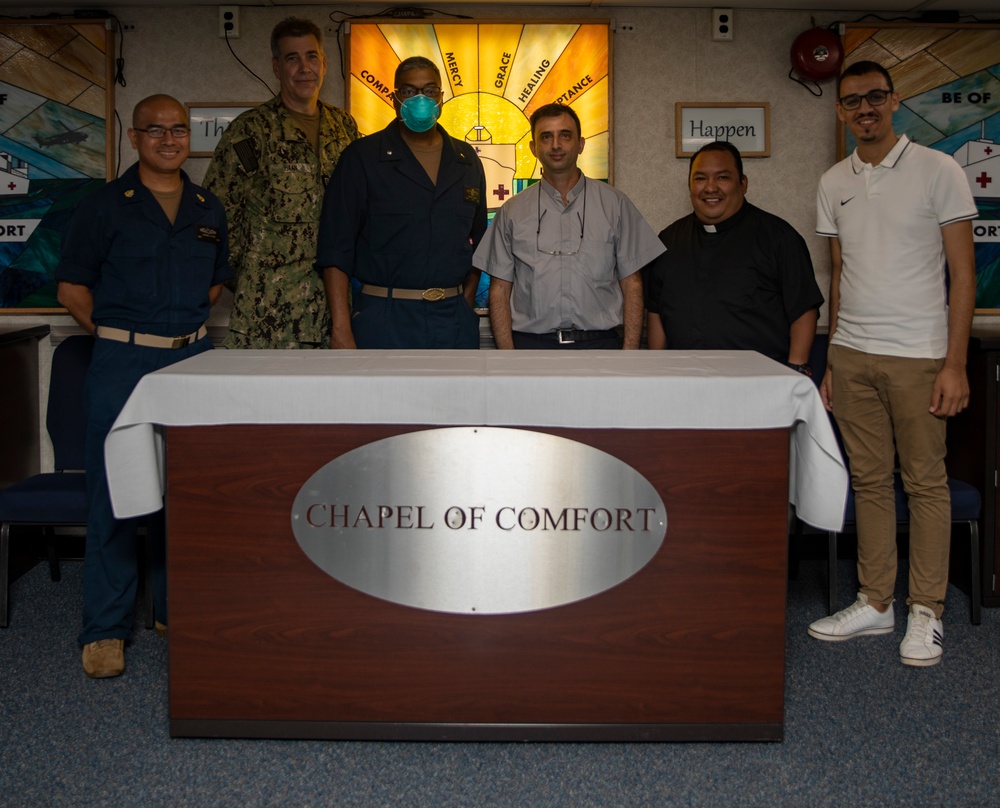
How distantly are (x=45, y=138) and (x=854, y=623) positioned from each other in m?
3.54

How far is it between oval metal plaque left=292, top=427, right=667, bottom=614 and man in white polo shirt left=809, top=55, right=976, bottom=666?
1183 millimetres

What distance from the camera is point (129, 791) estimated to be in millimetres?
2174

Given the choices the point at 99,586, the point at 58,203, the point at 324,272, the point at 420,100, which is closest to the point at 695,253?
the point at 420,100

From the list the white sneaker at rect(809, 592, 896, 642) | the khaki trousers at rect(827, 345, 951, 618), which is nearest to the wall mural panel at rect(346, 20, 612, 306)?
the khaki trousers at rect(827, 345, 951, 618)

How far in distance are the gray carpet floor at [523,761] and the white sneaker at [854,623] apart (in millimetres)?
289

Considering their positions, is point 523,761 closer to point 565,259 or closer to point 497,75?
point 565,259

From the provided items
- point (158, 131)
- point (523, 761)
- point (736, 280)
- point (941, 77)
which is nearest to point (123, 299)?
Answer: point (158, 131)

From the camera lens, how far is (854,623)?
3.12m

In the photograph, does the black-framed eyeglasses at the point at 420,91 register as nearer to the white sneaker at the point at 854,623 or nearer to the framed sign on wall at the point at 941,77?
the framed sign on wall at the point at 941,77

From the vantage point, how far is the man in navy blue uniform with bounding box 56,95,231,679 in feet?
9.50

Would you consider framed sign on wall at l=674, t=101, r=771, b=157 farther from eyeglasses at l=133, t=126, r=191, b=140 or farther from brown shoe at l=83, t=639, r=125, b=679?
brown shoe at l=83, t=639, r=125, b=679

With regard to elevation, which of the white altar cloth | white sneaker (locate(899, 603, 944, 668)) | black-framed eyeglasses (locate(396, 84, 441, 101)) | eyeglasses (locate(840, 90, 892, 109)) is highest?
black-framed eyeglasses (locate(396, 84, 441, 101))

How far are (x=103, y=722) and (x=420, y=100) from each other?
6.82ft

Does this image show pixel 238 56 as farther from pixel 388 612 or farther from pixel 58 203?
pixel 388 612
